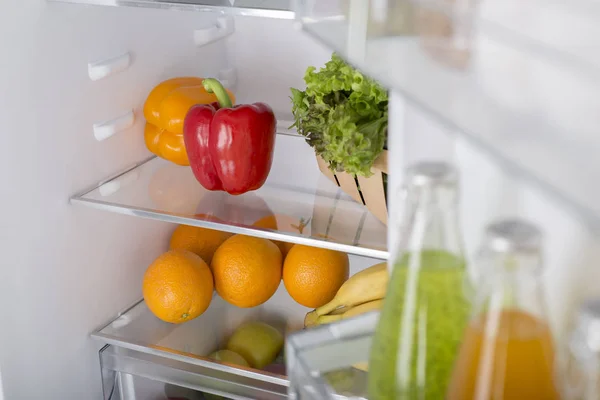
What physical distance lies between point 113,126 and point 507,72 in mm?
1030

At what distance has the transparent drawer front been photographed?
57cm

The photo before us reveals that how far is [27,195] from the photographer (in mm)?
1141

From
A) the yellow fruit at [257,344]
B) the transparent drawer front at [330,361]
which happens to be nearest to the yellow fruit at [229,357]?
the yellow fruit at [257,344]

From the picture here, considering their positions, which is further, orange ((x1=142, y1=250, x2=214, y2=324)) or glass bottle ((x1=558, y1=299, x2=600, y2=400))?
orange ((x1=142, y1=250, x2=214, y2=324))

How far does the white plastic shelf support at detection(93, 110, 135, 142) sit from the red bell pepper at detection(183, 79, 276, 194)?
0.14 metres

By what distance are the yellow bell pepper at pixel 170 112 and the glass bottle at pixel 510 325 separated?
0.97 m

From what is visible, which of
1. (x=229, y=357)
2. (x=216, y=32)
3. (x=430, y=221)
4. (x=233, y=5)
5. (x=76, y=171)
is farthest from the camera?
(x=216, y=32)

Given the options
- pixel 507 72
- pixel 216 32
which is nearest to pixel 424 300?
pixel 507 72

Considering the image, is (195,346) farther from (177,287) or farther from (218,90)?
(218,90)

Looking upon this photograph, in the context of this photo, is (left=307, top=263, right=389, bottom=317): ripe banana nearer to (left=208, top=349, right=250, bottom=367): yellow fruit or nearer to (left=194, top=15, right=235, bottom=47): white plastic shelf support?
(left=208, top=349, right=250, bottom=367): yellow fruit

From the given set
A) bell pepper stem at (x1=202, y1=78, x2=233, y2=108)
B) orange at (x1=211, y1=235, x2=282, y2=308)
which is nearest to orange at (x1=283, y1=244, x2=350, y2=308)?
orange at (x1=211, y1=235, x2=282, y2=308)

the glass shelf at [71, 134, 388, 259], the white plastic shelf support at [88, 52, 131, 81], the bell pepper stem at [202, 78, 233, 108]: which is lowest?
the glass shelf at [71, 134, 388, 259]

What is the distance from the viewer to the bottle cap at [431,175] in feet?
1.52

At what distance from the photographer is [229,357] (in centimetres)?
137
